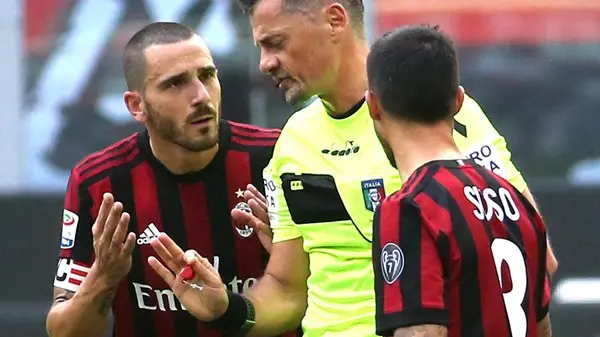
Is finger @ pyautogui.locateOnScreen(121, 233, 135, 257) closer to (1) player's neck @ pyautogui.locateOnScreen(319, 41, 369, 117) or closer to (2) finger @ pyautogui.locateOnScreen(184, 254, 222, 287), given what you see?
(2) finger @ pyautogui.locateOnScreen(184, 254, 222, 287)

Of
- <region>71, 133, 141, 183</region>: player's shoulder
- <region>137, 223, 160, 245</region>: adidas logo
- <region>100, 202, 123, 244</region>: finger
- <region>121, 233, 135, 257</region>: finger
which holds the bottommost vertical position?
<region>121, 233, 135, 257</region>: finger

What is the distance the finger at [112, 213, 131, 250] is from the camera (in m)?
4.12

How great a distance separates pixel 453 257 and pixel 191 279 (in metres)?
1.18

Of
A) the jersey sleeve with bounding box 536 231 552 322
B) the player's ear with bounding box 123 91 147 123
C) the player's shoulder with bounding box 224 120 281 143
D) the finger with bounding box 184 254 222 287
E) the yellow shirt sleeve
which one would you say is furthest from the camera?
the player's shoulder with bounding box 224 120 281 143

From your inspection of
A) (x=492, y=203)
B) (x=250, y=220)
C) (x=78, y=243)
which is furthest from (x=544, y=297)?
(x=78, y=243)

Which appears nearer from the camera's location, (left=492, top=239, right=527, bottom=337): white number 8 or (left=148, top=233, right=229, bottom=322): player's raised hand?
(left=492, top=239, right=527, bottom=337): white number 8

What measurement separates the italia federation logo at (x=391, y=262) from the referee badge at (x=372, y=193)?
2.57ft

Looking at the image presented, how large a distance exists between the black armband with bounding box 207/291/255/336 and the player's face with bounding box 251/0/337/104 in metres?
0.62

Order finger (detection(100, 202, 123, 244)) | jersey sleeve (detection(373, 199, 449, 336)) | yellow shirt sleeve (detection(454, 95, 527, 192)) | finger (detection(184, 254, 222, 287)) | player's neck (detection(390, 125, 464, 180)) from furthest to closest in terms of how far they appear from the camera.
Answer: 1. finger (detection(100, 202, 123, 244))
2. finger (detection(184, 254, 222, 287))
3. yellow shirt sleeve (detection(454, 95, 527, 192))
4. player's neck (detection(390, 125, 464, 180))
5. jersey sleeve (detection(373, 199, 449, 336))

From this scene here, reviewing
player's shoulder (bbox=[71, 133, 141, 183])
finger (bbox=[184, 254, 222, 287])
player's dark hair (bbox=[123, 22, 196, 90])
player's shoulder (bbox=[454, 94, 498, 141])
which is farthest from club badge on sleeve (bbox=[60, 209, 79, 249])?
player's shoulder (bbox=[454, 94, 498, 141])

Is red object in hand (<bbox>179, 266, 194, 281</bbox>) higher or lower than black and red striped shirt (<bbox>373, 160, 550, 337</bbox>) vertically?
higher

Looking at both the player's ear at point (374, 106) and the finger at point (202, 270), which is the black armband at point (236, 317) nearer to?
the finger at point (202, 270)

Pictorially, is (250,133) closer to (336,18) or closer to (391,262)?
(336,18)

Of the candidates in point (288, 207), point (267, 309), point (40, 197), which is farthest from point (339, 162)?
point (40, 197)
